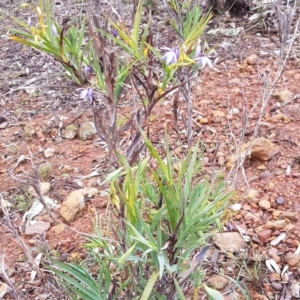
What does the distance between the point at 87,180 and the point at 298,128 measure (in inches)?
41.6

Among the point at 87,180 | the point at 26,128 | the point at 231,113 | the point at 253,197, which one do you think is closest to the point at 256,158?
the point at 253,197

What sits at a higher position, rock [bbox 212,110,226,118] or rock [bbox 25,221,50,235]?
rock [bbox 212,110,226,118]

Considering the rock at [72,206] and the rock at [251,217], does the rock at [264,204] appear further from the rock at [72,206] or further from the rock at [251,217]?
the rock at [72,206]

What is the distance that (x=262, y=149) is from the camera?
6.77 ft

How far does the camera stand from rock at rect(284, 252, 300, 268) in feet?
5.26

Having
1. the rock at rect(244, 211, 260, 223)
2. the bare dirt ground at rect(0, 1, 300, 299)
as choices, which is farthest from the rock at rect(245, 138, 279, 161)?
the rock at rect(244, 211, 260, 223)

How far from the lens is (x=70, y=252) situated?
1800 mm

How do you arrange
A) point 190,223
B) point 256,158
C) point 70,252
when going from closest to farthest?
point 190,223
point 70,252
point 256,158

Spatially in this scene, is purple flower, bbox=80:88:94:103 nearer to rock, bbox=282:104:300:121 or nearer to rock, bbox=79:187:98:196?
rock, bbox=79:187:98:196

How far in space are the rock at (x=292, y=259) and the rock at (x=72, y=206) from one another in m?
0.86

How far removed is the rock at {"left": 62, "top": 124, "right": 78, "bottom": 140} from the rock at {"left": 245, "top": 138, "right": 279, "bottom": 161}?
1021 mm

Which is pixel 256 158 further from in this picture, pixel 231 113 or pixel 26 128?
pixel 26 128

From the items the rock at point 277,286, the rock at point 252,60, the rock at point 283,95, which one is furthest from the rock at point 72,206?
the rock at point 252,60

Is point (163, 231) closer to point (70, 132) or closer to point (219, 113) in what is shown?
point (219, 113)
